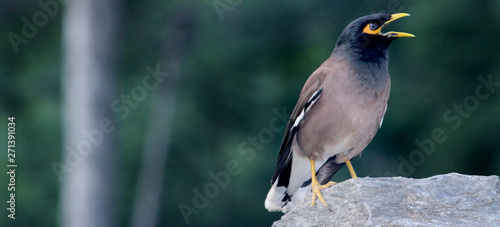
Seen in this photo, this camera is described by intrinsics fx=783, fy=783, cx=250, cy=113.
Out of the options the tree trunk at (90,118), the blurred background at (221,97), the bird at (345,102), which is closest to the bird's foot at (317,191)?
the bird at (345,102)

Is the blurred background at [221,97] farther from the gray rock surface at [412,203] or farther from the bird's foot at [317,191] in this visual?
the gray rock surface at [412,203]

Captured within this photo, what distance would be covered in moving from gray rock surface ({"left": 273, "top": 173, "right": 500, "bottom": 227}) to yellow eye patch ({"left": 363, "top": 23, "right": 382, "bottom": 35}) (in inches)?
50.9

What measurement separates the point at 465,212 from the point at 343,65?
1656 millimetres

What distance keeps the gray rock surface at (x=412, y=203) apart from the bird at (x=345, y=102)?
31 centimetres

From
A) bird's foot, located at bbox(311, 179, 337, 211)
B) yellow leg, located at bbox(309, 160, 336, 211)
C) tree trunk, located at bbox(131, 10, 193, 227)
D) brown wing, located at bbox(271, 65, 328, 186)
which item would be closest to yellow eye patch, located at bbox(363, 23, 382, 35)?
brown wing, located at bbox(271, 65, 328, 186)

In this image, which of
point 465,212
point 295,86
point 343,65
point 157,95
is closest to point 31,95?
point 157,95

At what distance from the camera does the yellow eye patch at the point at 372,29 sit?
20.9ft

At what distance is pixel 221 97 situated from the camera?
13.7m

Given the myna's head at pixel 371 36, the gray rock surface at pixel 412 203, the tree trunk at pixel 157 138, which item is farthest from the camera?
the tree trunk at pixel 157 138

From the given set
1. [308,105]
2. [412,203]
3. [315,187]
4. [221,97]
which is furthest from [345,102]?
[221,97]

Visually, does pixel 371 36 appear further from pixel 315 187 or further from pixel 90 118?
pixel 90 118

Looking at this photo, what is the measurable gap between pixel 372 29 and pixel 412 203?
1.63 metres

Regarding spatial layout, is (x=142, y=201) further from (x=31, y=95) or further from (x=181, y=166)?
(x=31, y=95)

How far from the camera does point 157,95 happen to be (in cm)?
1381
